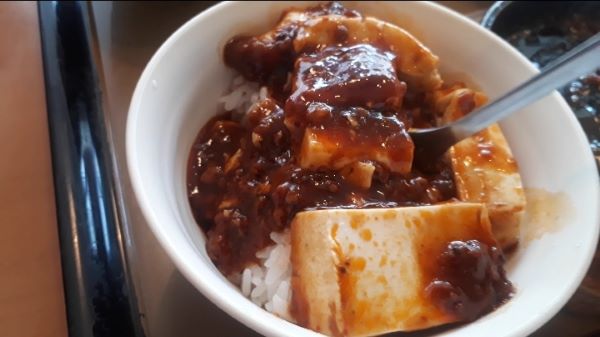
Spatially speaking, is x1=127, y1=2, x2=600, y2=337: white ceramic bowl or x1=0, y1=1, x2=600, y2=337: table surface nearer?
x1=127, y1=2, x2=600, y2=337: white ceramic bowl

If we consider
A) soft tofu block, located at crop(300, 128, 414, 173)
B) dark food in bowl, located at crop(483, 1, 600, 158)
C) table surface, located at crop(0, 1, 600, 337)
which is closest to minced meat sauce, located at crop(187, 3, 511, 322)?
soft tofu block, located at crop(300, 128, 414, 173)

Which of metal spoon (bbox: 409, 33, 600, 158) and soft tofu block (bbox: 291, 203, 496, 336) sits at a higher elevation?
metal spoon (bbox: 409, 33, 600, 158)

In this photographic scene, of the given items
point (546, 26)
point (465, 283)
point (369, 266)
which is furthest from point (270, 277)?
point (546, 26)

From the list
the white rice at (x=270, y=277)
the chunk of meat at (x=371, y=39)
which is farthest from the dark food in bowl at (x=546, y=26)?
the white rice at (x=270, y=277)

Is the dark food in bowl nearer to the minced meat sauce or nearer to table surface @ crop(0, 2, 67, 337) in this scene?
the minced meat sauce

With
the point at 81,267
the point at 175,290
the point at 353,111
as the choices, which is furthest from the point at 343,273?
the point at 81,267

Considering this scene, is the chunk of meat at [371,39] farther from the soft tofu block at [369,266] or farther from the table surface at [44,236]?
the table surface at [44,236]
